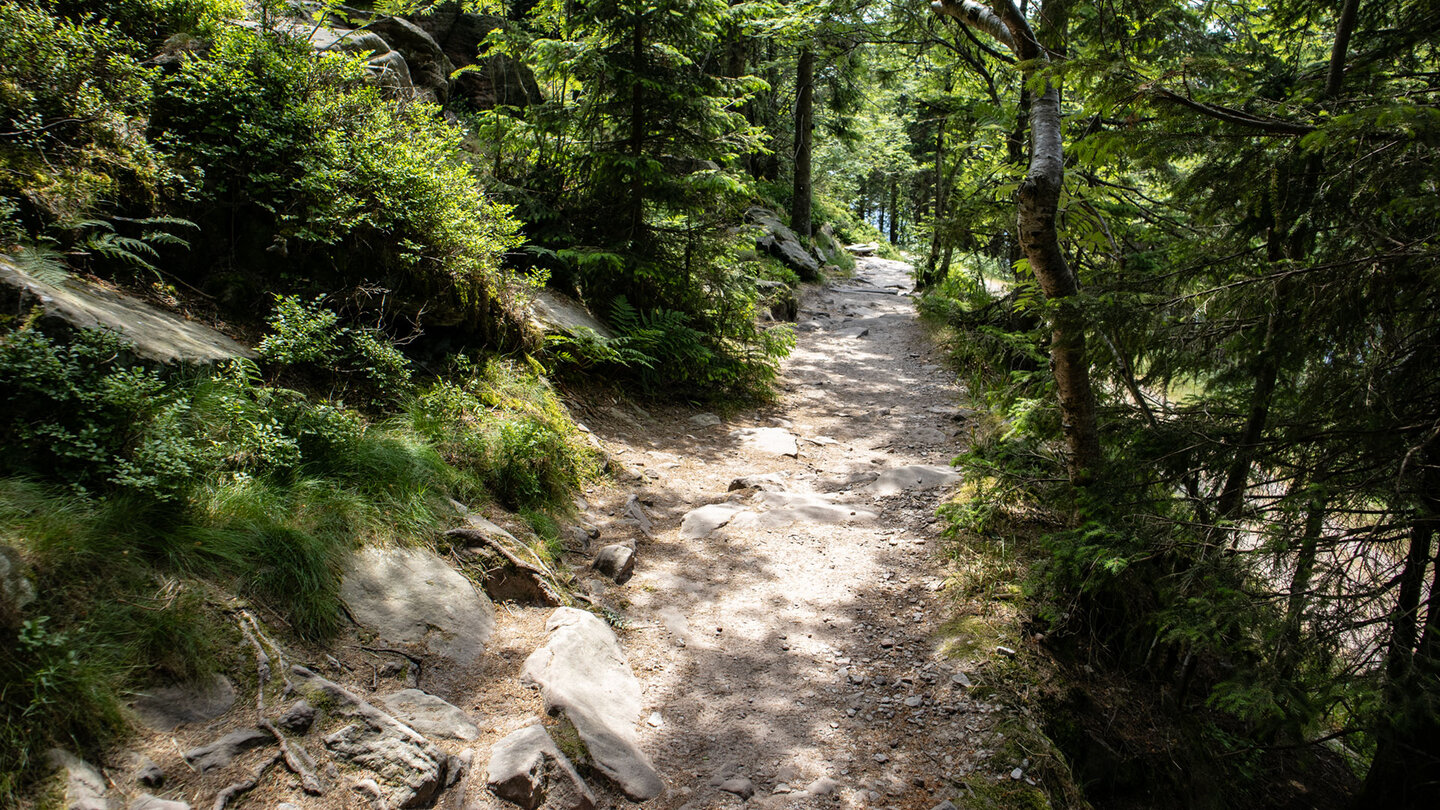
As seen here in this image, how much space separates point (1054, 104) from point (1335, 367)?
2441 mm

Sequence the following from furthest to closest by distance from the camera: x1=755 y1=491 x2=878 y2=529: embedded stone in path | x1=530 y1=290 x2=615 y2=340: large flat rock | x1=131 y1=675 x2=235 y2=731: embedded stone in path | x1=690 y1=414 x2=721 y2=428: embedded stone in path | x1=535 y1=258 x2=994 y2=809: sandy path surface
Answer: x1=690 y1=414 x2=721 y2=428: embedded stone in path, x1=530 y1=290 x2=615 y2=340: large flat rock, x1=755 y1=491 x2=878 y2=529: embedded stone in path, x1=535 y1=258 x2=994 y2=809: sandy path surface, x1=131 y1=675 x2=235 y2=731: embedded stone in path

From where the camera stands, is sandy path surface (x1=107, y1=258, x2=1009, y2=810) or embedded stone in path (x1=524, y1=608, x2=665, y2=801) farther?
embedded stone in path (x1=524, y1=608, x2=665, y2=801)

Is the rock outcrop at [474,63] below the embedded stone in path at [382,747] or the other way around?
the other way around

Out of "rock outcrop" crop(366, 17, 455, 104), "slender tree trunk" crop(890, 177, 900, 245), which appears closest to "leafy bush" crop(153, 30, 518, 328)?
"rock outcrop" crop(366, 17, 455, 104)

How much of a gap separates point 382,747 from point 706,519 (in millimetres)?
3958

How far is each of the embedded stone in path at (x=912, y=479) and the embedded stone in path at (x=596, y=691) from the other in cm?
387

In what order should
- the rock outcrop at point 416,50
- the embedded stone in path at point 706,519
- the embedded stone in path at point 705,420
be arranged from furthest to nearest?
1. the rock outcrop at point 416,50
2. the embedded stone in path at point 705,420
3. the embedded stone in path at point 706,519

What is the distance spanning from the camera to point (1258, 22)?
7035 millimetres

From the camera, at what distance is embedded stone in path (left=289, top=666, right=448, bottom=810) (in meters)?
3.08

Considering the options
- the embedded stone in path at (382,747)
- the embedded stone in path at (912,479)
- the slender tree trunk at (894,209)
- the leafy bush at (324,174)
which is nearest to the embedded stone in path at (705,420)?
the embedded stone in path at (912,479)

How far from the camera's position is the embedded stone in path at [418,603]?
4.01 meters

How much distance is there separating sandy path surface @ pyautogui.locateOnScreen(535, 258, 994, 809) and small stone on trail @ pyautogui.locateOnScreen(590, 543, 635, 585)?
0.35 feet

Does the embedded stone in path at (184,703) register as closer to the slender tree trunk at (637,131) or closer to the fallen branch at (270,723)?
the fallen branch at (270,723)

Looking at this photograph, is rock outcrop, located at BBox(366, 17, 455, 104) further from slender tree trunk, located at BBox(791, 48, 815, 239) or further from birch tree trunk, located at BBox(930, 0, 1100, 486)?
slender tree trunk, located at BBox(791, 48, 815, 239)
